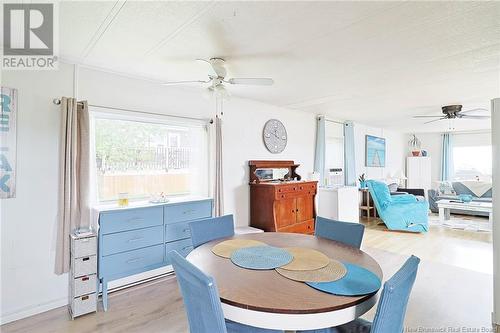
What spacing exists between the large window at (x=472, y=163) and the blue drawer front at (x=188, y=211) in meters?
7.67

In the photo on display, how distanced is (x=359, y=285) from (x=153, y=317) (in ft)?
6.08

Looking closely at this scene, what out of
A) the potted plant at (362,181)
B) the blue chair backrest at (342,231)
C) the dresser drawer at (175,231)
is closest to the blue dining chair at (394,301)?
the blue chair backrest at (342,231)

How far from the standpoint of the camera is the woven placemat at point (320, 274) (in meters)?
1.39

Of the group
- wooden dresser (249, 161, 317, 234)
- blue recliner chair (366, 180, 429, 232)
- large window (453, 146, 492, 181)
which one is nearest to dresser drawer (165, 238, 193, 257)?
wooden dresser (249, 161, 317, 234)

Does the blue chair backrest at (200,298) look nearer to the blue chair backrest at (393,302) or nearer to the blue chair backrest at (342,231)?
the blue chair backrest at (393,302)

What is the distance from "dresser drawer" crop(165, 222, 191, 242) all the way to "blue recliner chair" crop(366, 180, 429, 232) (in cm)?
396

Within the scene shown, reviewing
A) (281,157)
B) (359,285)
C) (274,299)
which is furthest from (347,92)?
(274,299)

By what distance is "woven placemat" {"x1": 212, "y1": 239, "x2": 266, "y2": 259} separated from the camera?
1.80 m

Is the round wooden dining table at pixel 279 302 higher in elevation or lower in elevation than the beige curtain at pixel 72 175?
lower

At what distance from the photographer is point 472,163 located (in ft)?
25.2

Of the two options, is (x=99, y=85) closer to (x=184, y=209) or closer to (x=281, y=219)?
(x=184, y=209)

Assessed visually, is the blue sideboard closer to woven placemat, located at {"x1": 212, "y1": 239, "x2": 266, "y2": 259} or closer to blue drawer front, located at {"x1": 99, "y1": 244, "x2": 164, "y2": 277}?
blue drawer front, located at {"x1": 99, "y1": 244, "x2": 164, "y2": 277}

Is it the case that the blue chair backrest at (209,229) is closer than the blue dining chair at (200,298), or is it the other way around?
the blue dining chair at (200,298)

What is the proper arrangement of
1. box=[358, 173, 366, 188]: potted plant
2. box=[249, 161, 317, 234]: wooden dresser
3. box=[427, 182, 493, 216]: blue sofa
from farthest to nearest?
1. box=[427, 182, 493, 216]: blue sofa
2. box=[358, 173, 366, 188]: potted plant
3. box=[249, 161, 317, 234]: wooden dresser
